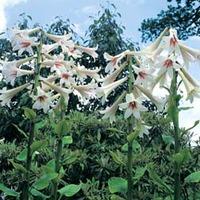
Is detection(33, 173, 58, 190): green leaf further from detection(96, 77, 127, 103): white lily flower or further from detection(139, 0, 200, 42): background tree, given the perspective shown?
detection(139, 0, 200, 42): background tree

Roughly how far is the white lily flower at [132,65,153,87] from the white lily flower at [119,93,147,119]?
0.27 ft

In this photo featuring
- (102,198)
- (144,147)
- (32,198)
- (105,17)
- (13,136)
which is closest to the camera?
(32,198)

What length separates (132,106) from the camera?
235 cm

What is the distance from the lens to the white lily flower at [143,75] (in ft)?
7.84

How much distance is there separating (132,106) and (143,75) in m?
0.15

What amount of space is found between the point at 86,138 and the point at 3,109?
3.91 meters

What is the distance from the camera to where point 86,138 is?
4633 mm

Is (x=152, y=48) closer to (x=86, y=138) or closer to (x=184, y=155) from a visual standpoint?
(x=184, y=155)

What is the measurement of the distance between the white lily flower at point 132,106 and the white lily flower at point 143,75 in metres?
0.08

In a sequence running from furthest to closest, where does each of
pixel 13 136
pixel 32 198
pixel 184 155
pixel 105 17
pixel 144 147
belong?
pixel 105 17
pixel 13 136
pixel 144 147
pixel 32 198
pixel 184 155

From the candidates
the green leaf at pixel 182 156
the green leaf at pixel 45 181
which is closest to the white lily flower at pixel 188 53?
the green leaf at pixel 182 156

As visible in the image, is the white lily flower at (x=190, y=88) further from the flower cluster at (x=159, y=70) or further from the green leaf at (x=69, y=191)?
the green leaf at (x=69, y=191)

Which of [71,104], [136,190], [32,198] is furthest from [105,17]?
[32,198]

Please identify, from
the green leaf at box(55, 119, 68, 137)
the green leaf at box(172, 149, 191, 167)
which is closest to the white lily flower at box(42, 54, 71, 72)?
the green leaf at box(55, 119, 68, 137)
